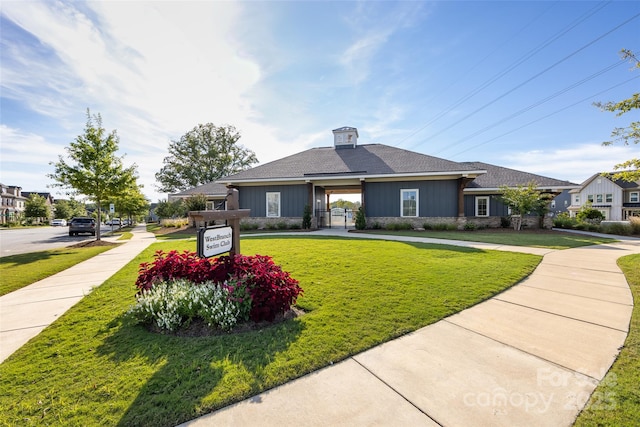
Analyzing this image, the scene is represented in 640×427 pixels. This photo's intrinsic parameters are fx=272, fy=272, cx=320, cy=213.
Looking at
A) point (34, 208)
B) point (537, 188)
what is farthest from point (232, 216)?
point (34, 208)

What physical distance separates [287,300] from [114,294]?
339 cm

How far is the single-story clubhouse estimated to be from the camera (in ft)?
49.5

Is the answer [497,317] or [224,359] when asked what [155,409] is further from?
[497,317]

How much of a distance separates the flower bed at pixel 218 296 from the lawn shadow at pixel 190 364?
187 mm

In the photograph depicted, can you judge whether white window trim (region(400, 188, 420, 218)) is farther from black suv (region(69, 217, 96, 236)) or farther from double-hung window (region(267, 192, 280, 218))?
black suv (region(69, 217, 96, 236))

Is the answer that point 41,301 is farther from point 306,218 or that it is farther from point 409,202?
point 409,202

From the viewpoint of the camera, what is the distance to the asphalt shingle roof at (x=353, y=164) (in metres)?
15.2

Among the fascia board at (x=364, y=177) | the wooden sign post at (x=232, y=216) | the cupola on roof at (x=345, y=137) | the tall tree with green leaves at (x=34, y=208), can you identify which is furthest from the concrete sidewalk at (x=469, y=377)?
the tall tree with green leaves at (x=34, y=208)

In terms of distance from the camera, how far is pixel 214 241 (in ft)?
11.9

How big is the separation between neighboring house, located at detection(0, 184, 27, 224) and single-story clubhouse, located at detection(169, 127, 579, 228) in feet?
174

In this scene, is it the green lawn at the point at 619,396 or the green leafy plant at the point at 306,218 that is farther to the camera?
the green leafy plant at the point at 306,218

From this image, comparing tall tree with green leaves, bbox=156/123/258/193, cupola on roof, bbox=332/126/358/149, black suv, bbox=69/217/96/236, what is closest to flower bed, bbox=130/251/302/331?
cupola on roof, bbox=332/126/358/149

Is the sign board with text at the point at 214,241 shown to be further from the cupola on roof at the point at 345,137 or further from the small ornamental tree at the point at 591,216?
the small ornamental tree at the point at 591,216

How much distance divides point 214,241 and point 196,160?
3957 cm
